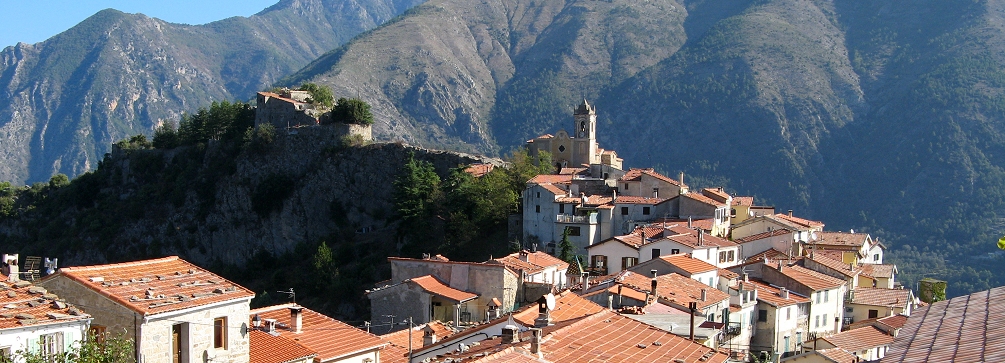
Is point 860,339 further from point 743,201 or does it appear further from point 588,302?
point 743,201

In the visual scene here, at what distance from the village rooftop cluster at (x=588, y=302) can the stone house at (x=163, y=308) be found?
30mm

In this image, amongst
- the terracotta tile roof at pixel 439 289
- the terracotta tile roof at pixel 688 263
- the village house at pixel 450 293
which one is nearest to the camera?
the village house at pixel 450 293

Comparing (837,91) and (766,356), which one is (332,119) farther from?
(837,91)

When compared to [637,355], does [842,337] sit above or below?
below

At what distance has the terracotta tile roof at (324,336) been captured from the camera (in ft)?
78.5

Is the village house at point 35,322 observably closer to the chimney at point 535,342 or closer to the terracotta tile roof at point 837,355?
the chimney at point 535,342

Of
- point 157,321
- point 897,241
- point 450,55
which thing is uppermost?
point 450,55

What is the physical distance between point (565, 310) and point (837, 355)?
32.7 ft

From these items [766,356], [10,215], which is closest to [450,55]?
[10,215]

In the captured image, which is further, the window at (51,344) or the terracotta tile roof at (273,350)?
the terracotta tile roof at (273,350)

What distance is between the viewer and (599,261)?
51.2 m

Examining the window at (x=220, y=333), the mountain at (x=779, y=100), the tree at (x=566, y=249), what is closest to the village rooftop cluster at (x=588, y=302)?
the window at (x=220, y=333)

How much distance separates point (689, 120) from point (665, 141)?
4.85m

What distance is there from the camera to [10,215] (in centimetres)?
10156
